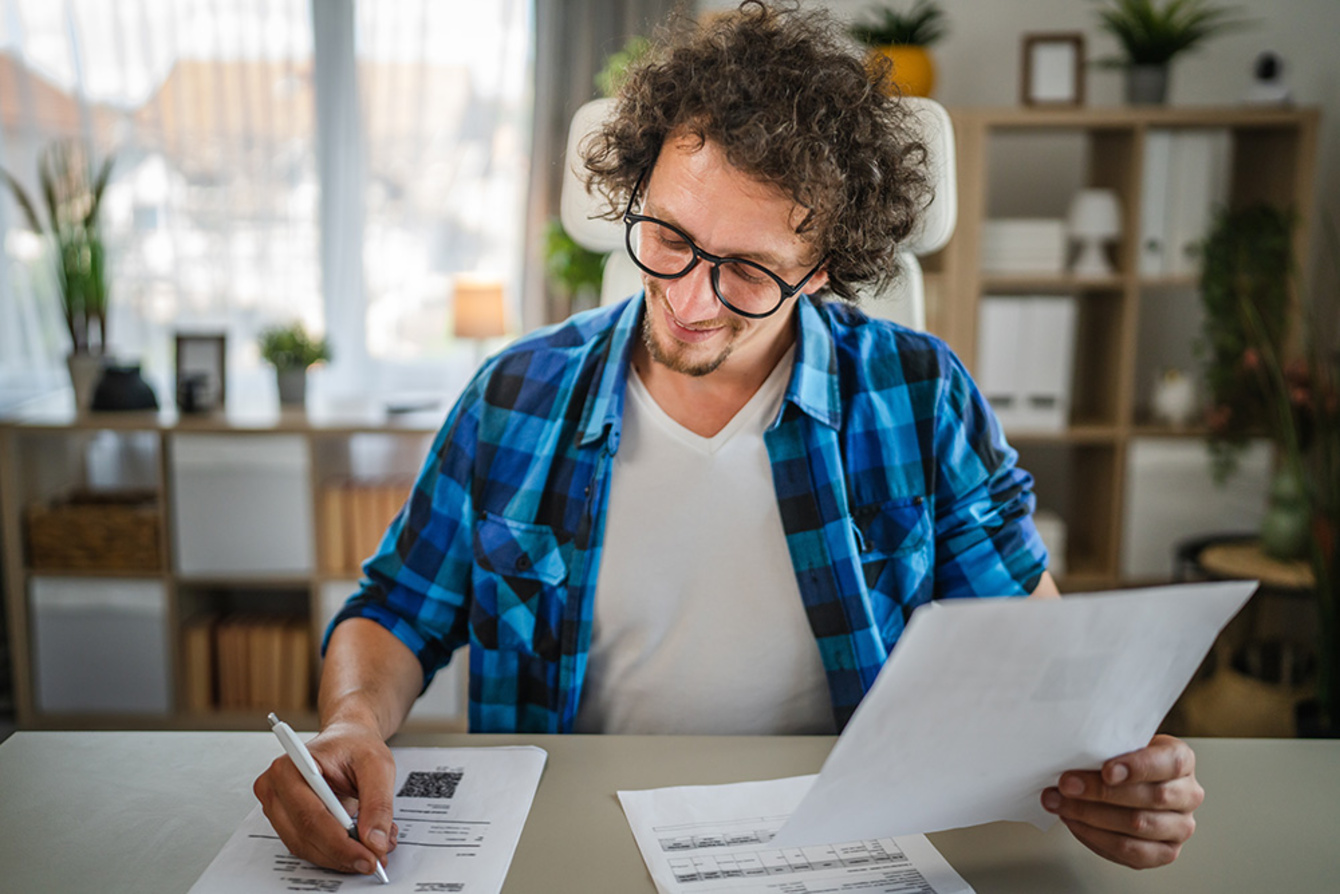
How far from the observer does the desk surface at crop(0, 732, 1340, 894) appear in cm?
79

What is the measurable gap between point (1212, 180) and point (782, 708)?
2286 millimetres

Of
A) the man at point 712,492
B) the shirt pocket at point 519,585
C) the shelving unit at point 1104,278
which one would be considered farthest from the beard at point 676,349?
the shelving unit at point 1104,278

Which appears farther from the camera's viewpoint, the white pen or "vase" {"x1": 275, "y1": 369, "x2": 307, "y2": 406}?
"vase" {"x1": 275, "y1": 369, "x2": 307, "y2": 406}

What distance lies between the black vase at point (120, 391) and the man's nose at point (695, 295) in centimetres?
215

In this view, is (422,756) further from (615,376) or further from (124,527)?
(124,527)

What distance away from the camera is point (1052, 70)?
2797 millimetres

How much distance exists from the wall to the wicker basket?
206 cm

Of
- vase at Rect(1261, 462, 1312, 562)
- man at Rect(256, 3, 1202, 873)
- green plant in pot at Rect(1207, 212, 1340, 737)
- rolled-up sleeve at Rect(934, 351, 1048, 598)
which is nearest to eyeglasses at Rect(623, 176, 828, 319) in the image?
man at Rect(256, 3, 1202, 873)

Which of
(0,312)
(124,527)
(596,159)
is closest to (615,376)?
(596,159)

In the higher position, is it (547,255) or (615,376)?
(547,255)

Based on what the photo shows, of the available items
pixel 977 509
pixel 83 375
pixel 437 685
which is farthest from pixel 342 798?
pixel 83 375

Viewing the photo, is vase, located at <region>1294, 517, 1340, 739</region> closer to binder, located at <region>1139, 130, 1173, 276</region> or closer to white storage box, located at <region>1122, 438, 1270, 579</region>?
white storage box, located at <region>1122, 438, 1270, 579</region>

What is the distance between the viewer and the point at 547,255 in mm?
2850

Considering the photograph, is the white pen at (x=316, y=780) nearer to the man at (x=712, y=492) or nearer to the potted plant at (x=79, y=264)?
the man at (x=712, y=492)
